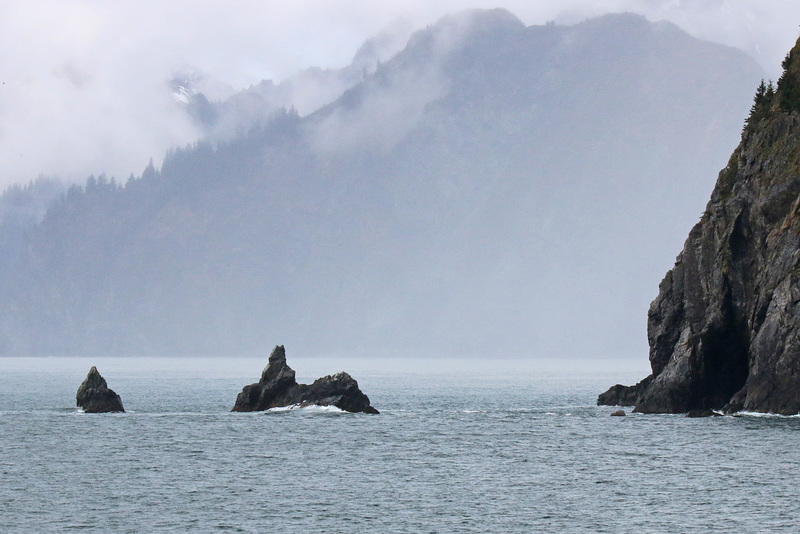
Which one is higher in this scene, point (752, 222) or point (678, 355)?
point (752, 222)

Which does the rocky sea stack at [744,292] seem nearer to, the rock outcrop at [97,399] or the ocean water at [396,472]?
the ocean water at [396,472]

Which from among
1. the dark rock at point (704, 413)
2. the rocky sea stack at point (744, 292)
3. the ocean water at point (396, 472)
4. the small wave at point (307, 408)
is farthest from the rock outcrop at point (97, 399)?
the dark rock at point (704, 413)

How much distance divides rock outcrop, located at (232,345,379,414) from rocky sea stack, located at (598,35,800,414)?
1121 inches

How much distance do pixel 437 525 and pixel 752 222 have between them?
179 feet

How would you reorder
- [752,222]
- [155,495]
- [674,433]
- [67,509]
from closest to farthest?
[67,509] < [155,495] < [674,433] < [752,222]

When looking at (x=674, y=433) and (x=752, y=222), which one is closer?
(x=674, y=433)

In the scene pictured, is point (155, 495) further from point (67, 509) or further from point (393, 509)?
point (393, 509)

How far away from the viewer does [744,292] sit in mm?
96688

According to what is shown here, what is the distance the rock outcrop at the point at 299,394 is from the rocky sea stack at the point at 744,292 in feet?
93.4

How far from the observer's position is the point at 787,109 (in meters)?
101

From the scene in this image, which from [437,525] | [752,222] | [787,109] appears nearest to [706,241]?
[752,222]

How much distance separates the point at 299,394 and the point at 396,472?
43311mm

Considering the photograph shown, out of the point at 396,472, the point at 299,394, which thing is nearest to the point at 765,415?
the point at 396,472

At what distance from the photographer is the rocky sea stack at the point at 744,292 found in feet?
294
